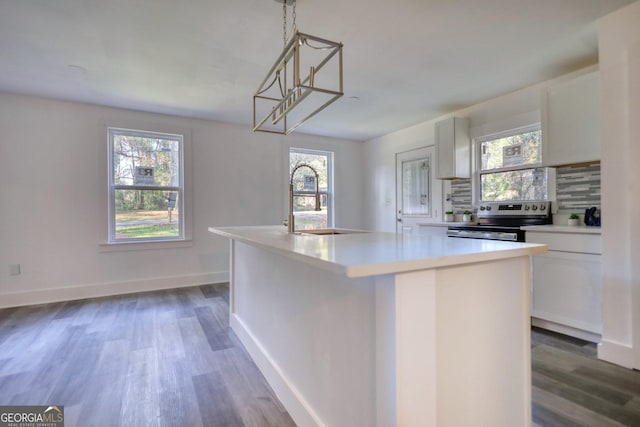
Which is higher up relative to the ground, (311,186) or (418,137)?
(418,137)

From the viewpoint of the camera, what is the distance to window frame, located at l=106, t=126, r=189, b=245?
12.7ft

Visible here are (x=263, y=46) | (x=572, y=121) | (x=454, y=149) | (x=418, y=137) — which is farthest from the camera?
(x=418, y=137)

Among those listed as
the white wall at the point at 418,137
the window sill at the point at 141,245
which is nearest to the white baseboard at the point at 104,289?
the window sill at the point at 141,245

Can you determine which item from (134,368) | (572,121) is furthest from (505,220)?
(134,368)

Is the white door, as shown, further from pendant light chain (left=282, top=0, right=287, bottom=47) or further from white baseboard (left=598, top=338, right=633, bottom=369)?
pendant light chain (left=282, top=0, right=287, bottom=47)

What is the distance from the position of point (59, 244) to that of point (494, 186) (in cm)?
522

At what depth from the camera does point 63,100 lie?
11.7 feet

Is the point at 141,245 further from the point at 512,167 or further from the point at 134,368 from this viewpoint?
the point at 512,167

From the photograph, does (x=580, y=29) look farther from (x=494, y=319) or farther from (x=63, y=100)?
(x=63, y=100)

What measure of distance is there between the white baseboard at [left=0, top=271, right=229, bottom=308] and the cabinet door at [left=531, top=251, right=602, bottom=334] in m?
3.84

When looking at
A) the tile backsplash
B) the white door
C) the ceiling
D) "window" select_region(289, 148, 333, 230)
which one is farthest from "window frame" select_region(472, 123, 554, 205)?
"window" select_region(289, 148, 333, 230)

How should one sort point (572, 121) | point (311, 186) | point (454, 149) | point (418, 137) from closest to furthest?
point (572, 121)
point (454, 149)
point (418, 137)
point (311, 186)

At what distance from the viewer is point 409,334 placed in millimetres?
897

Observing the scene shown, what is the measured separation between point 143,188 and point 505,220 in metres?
4.45
